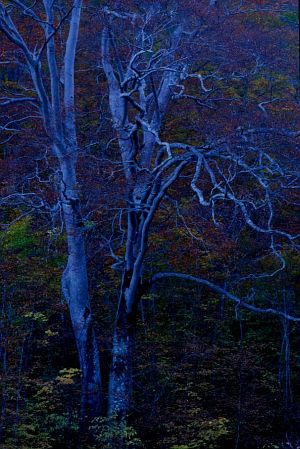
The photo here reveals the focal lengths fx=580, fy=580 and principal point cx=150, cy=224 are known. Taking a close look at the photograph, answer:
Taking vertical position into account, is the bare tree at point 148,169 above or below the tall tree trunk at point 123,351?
above

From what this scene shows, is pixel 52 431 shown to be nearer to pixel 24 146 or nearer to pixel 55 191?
pixel 55 191

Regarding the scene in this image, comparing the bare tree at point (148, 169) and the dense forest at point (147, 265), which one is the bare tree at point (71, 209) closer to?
the dense forest at point (147, 265)

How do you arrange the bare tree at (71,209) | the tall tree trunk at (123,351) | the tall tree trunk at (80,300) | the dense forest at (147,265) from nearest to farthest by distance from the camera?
the dense forest at (147,265) < the tall tree trunk at (123,351) < the bare tree at (71,209) < the tall tree trunk at (80,300)

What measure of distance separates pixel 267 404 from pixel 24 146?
7606 mm

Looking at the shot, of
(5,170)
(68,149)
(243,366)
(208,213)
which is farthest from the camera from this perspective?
(5,170)

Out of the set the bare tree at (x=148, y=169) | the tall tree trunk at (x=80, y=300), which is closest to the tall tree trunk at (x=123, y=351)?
the bare tree at (x=148, y=169)

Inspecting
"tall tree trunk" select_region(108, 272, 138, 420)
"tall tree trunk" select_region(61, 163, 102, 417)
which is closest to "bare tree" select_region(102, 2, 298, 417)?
"tall tree trunk" select_region(108, 272, 138, 420)

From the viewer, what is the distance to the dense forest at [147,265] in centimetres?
895

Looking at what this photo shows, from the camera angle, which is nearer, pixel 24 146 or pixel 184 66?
pixel 184 66

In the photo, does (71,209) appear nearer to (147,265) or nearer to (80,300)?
(80,300)

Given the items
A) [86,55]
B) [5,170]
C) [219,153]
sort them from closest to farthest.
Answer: [219,153], [5,170], [86,55]

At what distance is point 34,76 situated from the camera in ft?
33.7

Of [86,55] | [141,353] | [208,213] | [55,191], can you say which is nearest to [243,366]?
[141,353]

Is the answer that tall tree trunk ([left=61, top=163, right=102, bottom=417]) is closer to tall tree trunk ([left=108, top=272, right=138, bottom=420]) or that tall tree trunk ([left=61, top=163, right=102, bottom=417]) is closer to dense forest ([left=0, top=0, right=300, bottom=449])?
dense forest ([left=0, top=0, right=300, bottom=449])
